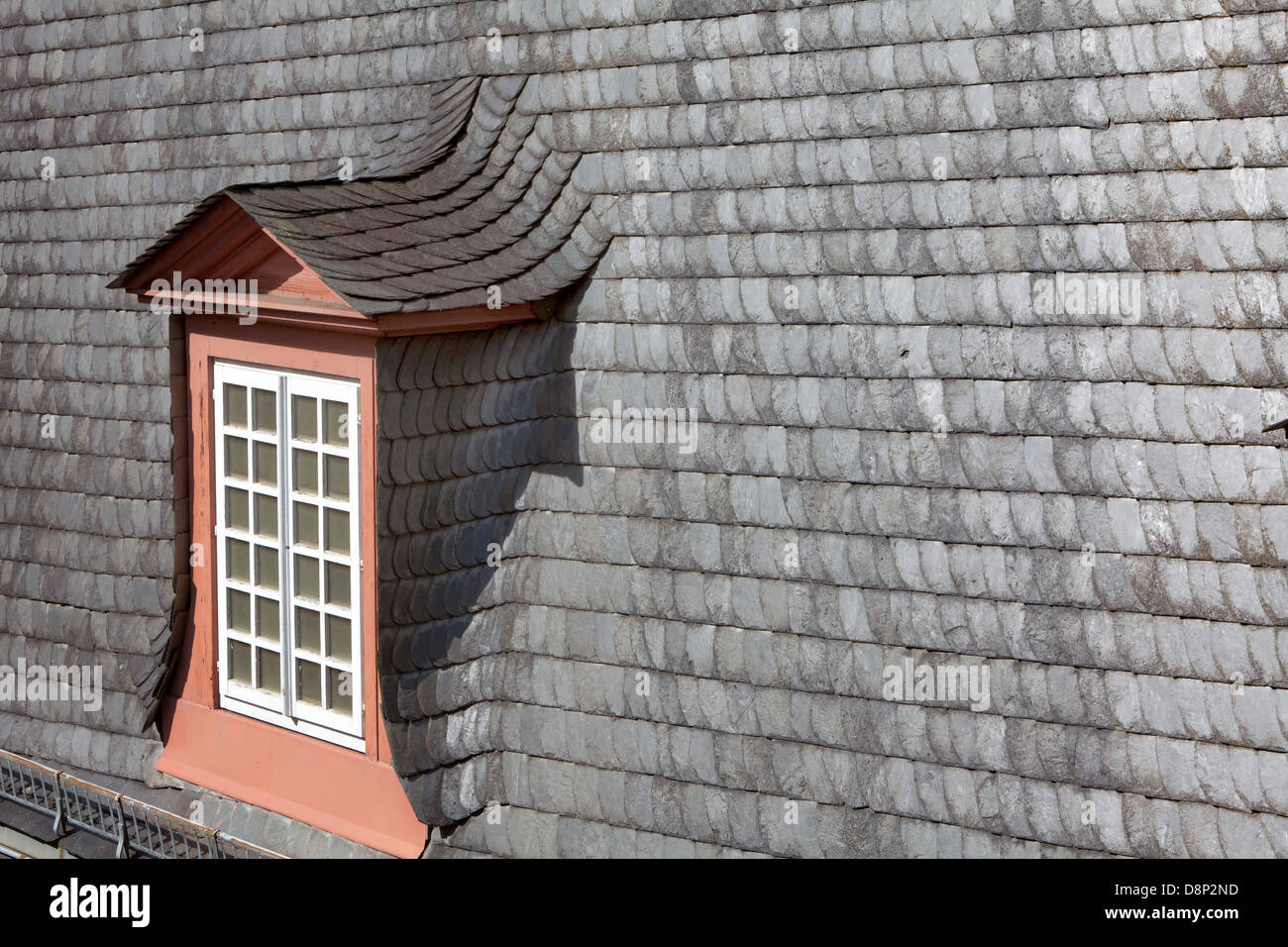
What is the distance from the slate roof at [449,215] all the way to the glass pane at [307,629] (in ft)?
4.99

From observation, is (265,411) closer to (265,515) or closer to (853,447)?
(265,515)

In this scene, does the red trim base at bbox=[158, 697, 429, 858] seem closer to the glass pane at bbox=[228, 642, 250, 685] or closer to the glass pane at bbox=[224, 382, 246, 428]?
the glass pane at bbox=[228, 642, 250, 685]

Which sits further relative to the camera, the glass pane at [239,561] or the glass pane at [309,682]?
the glass pane at [239,561]

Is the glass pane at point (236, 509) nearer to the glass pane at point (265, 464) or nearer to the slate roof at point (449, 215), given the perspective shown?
the glass pane at point (265, 464)

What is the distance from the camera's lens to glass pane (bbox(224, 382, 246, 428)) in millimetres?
6938

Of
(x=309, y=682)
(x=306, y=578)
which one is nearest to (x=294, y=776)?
(x=309, y=682)

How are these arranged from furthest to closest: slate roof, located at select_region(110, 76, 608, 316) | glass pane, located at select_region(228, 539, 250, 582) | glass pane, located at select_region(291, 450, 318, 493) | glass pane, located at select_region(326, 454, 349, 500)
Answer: glass pane, located at select_region(228, 539, 250, 582)
glass pane, located at select_region(291, 450, 318, 493)
glass pane, located at select_region(326, 454, 349, 500)
slate roof, located at select_region(110, 76, 608, 316)

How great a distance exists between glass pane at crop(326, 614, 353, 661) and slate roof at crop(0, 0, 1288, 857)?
33cm

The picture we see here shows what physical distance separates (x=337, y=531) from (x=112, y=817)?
2.07 metres

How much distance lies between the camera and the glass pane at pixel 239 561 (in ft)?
23.0

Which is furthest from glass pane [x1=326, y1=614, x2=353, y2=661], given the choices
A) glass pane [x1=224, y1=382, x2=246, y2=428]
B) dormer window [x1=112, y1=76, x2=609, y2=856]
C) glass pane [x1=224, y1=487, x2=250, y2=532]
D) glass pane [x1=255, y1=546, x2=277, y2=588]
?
glass pane [x1=224, y1=382, x2=246, y2=428]

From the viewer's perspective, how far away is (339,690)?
6.70 meters

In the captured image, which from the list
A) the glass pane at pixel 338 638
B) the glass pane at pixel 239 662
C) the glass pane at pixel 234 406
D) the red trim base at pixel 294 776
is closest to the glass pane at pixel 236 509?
the glass pane at pixel 234 406

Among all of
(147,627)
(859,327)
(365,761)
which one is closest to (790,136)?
(859,327)
